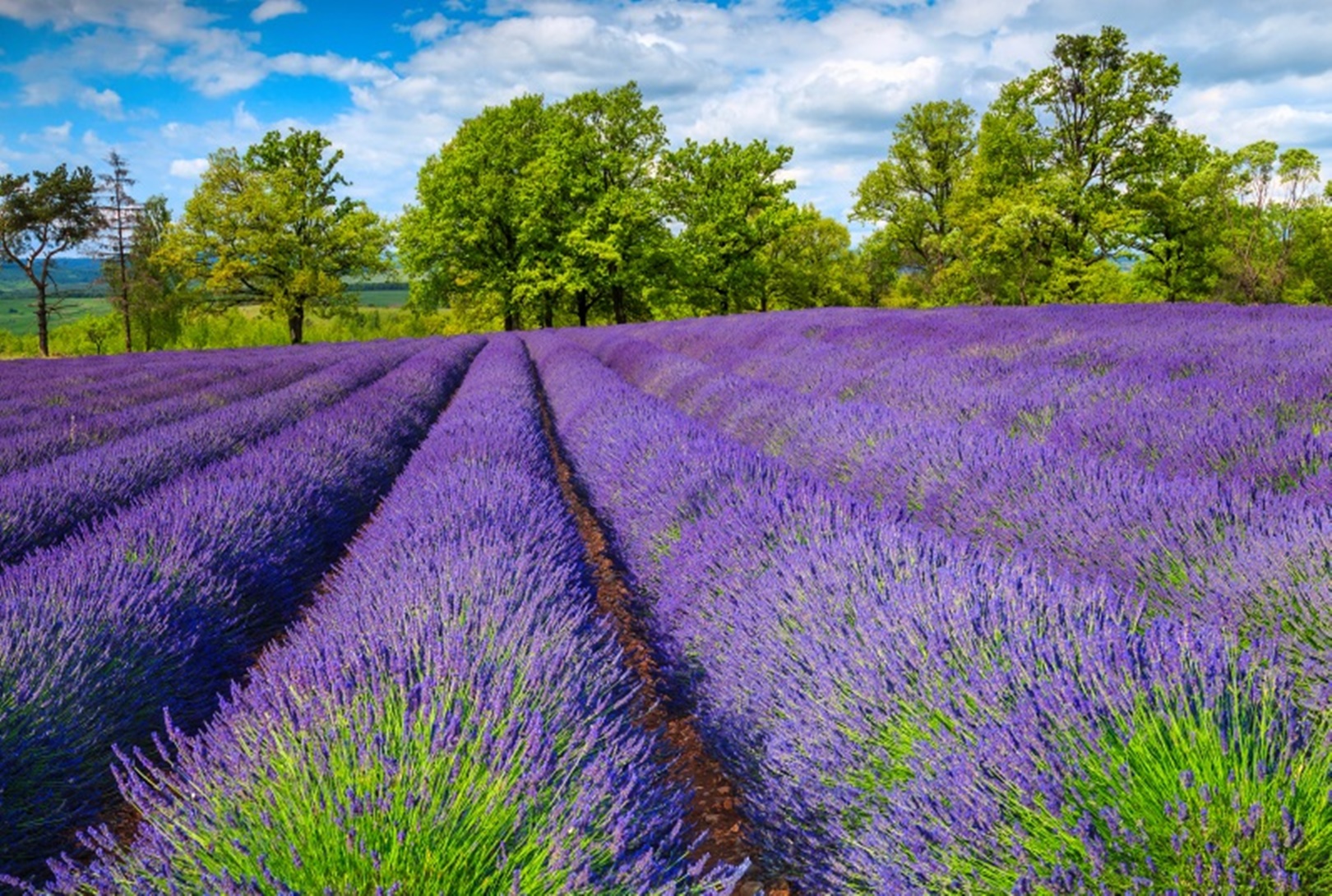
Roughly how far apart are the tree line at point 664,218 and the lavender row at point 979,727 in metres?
24.6

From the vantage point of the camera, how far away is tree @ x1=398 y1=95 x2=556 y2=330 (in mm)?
26859

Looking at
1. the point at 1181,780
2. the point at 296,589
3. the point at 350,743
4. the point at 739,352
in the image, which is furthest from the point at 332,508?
the point at 739,352

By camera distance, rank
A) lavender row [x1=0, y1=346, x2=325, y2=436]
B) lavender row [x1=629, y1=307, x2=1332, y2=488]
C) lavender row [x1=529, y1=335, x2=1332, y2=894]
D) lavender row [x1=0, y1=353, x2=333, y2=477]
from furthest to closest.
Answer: lavender row [x1=0, y1=346, x2=325, y2=436] → lavender row [x1=0, y1=353, x2=333, y2=477] → lavender row [x1=629, y1=307, x2=1332, y2=488] → lavender row [x1=529, y1=335, x2=1332, y2=894]

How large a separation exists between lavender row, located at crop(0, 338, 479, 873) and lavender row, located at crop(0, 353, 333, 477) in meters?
2.50

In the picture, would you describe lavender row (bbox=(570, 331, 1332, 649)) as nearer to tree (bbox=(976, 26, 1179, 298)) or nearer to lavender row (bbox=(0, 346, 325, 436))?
lavender row (bbox=(0, 346, 325, 436))

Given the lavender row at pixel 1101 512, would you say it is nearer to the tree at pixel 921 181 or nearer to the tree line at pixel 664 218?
the tree line at pixel 664 218

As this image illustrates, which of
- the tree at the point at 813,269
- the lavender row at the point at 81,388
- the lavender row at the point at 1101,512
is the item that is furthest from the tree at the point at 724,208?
the lavender row at the point at 1101,512

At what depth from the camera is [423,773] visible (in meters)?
1.13

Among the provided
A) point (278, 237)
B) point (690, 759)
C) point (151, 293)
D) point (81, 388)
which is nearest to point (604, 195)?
point (278, 237)

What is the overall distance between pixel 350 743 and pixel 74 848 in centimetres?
141

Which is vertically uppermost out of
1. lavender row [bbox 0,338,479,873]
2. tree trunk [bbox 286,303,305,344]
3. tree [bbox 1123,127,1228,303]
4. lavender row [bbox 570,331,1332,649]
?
tree [bbox 1123,127,1228,303]

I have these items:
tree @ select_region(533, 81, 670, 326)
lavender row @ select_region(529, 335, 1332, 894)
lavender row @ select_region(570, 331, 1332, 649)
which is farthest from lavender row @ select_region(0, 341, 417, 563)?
tree @ select_region(533, 81, 670, 326)

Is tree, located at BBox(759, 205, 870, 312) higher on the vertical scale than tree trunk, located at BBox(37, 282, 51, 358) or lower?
higher

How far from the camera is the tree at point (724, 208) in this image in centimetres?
2892
